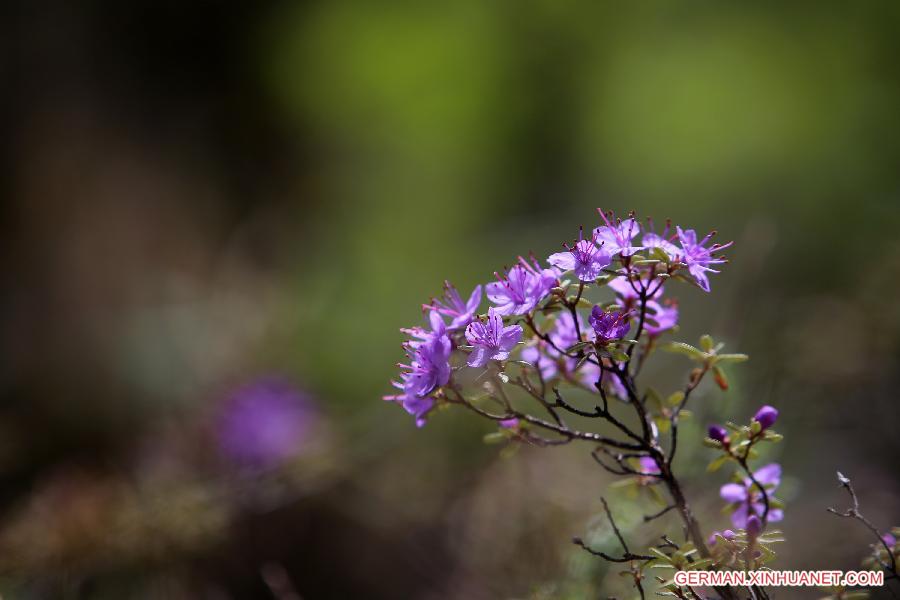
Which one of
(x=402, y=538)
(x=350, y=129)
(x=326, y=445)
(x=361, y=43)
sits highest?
(x=361, y=43)

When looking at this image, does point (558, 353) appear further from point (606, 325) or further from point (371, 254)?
point (371, 254)

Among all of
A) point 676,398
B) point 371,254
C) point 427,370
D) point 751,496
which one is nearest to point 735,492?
point 751,496

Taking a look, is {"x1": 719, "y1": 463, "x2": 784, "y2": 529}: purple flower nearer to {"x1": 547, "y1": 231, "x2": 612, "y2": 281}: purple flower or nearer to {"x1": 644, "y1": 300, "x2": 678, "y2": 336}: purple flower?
{"x1": 644, "y1": 300, "x2": 678, "y2": 336}: purple flower

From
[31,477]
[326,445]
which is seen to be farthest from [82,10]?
[326,445]

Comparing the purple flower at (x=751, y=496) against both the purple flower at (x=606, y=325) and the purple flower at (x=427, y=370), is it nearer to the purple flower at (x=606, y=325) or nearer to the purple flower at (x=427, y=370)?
the purple flower at (x=606, y=325)

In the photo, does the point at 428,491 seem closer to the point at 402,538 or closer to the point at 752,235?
the point at 402,538

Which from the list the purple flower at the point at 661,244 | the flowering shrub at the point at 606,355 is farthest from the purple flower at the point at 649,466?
the purple flower at the point at 661,244

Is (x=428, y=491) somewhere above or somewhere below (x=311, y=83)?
below

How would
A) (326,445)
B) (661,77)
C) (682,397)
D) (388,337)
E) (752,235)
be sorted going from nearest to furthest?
(682,397) < (326,445) < (752,235) < (388,337) < (661,77)
